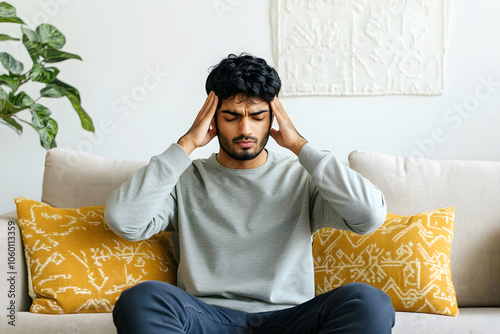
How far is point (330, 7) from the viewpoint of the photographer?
8.07 feet

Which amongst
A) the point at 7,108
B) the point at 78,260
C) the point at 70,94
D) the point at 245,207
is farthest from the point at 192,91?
the point at 78,260

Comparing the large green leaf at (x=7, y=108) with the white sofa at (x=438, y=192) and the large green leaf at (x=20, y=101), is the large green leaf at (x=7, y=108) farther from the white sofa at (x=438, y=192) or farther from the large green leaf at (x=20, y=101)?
the white sofa at (x=438, y=192)

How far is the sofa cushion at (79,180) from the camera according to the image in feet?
6.55

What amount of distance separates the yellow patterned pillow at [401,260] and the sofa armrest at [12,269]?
37.3 inches

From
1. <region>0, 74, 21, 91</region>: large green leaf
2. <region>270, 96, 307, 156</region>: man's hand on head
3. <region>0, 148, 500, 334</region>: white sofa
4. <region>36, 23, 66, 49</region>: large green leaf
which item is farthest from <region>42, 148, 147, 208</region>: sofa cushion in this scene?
<region>270, 96, 307, 156</region>: man's hand on head

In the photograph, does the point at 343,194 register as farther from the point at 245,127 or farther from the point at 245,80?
the point at 245,80

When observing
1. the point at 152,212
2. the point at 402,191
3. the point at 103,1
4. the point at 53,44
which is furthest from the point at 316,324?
the point at 103,1

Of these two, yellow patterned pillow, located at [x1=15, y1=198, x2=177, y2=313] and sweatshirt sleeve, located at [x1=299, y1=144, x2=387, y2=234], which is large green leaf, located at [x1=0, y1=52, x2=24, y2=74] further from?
sweatshirt sleeve, located at [x1=299, y1=144, x2=387, y2=234]

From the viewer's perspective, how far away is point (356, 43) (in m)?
2.46

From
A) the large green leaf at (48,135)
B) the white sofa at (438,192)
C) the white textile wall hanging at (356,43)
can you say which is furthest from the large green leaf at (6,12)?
the white textile wall hanging at (356,43)

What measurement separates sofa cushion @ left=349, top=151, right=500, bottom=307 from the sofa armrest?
1.19m

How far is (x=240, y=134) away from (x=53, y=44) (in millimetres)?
913

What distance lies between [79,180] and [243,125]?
699 mm

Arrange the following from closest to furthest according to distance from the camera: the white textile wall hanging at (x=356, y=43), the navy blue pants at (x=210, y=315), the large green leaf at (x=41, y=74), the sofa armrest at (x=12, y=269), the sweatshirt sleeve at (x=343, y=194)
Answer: the navy blue pants at (x=210, y=315), the sweatshirt sleeve at (x=343, y=194), the sofa armrest at (x=12, y=269), the large green leaf at (x=41, y=74), the white textile wall hanging at (x=356, y=43)
